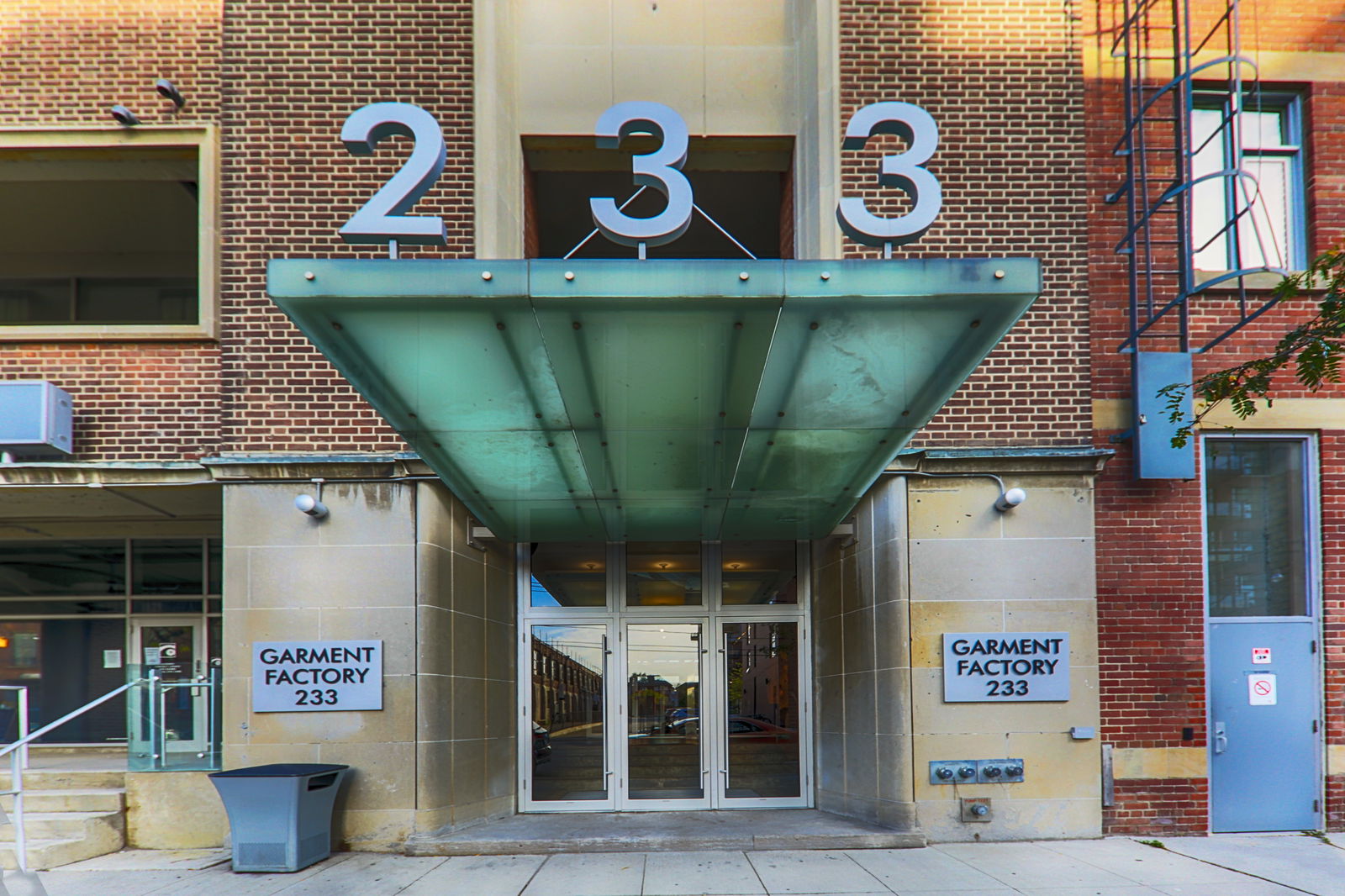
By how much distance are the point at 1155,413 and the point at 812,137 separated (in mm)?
4684

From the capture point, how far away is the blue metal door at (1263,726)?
10727 mm

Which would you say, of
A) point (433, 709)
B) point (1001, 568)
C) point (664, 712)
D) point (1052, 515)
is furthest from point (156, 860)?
point (1052, 515)

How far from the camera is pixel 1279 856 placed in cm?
962

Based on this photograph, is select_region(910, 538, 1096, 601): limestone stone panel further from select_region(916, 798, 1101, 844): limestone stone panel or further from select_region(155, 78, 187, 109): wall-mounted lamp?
select_region(155, 78, 187, 109): wall-mounted lamp

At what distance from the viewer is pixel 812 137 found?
11.6 metres

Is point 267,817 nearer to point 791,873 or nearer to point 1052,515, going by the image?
point 791,873

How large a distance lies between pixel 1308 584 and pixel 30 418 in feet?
43.7

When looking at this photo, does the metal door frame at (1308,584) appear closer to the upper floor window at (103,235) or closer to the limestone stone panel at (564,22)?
the limestone stone panel at (564,22)

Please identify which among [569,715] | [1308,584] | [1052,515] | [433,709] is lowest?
[569,715]

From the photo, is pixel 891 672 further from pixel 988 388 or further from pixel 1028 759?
pixel 988 388

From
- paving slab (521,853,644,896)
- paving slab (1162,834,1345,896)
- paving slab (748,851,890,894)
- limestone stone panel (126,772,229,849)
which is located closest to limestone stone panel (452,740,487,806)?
paving slab (521,853,644,896)

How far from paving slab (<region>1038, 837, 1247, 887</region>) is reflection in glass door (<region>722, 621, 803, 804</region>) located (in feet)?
10.1

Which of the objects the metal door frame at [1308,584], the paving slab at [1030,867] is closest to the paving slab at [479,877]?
the paving slab at [1030,867]

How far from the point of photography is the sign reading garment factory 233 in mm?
7039
